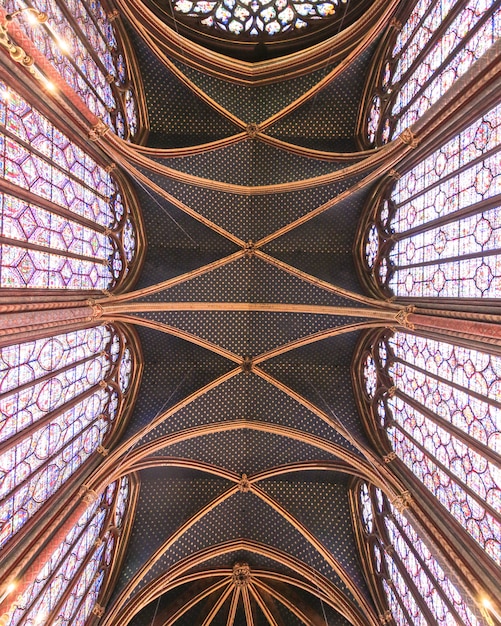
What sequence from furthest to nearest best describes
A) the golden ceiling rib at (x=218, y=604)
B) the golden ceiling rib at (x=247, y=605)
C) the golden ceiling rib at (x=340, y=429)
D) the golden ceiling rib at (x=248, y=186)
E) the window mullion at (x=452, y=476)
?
the golden ceiling rib at (x=218, y=604) < the golden ceiling rib at (x=247, y=605) < the golden ceiling rib at (x=340, y=429) < the golden ceiling rib at (x=248, y=186) < the window mullion at (x=452, y=476)

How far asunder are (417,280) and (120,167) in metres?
8.40

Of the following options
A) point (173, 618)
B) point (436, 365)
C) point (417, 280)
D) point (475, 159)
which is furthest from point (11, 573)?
point (475, 159)

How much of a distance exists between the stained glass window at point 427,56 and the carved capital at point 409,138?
0.80 metres

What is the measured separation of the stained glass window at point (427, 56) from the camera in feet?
28.9

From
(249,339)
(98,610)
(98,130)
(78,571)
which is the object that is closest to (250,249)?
(249,339)

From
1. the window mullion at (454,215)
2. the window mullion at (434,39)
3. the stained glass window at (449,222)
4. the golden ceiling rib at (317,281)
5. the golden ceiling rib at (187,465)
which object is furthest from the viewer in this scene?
the golden ceiling rib at (187,465)

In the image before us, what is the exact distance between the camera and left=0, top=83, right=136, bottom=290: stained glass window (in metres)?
8.57

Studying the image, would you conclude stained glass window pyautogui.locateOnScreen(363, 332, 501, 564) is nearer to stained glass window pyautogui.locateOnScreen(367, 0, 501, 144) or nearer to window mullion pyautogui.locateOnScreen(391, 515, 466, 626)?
window mullion pyautogui.locateOnScreen(391, 515, 466, 626)

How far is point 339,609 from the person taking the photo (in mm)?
13977

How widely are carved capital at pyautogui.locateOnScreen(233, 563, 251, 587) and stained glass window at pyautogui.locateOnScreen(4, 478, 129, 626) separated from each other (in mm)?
4160

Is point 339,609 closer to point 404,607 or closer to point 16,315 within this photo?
point 404,607

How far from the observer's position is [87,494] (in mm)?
11258

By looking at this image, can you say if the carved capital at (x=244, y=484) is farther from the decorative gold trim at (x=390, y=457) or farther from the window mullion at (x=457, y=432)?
the window mullion at (x=457, y=432)

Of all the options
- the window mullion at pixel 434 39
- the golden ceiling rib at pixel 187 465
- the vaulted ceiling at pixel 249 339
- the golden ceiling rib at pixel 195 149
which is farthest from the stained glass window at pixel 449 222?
the golden ceiling rib at pixel 187 465
